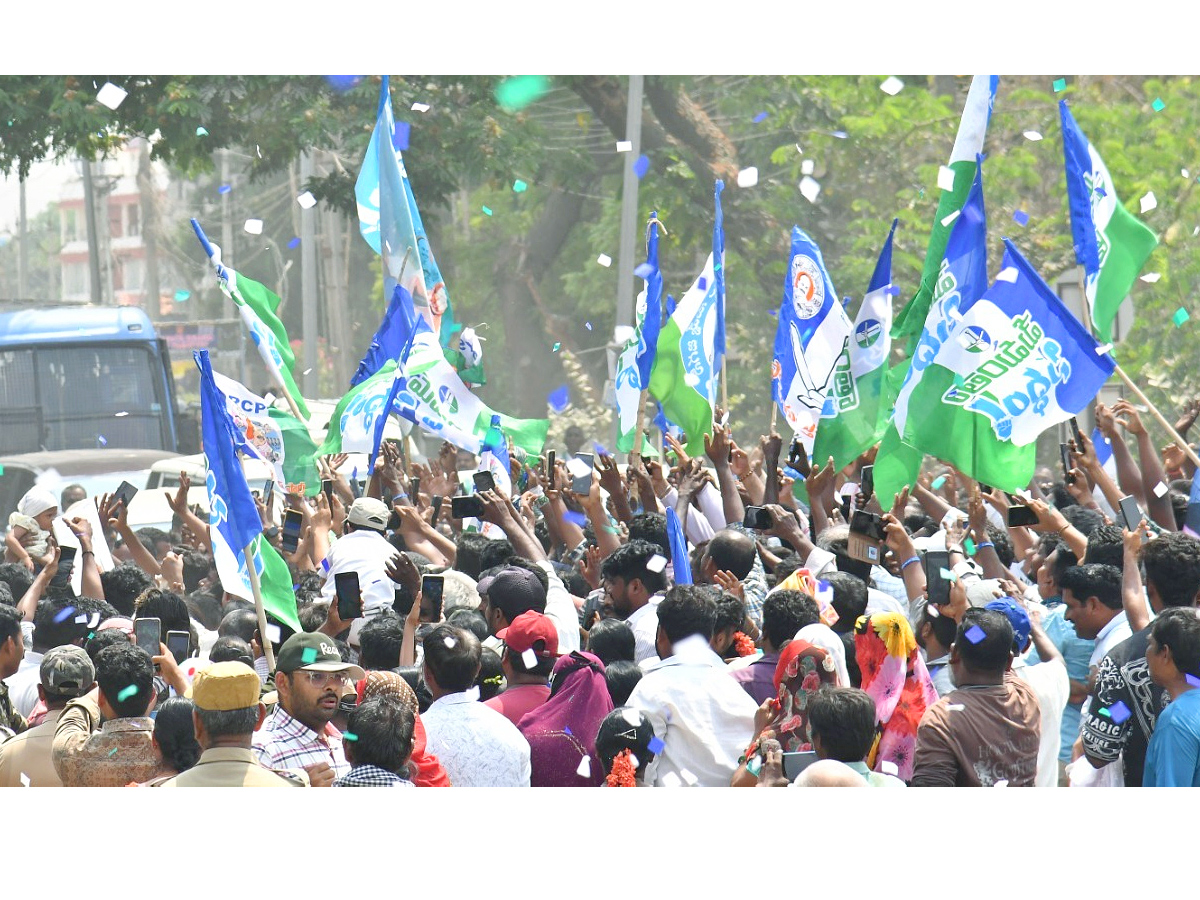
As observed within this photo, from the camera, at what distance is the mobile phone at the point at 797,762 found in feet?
14.1

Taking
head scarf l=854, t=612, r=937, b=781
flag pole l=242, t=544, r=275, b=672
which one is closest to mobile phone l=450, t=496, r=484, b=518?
flag pole l=242, t=544, r=275, b=672

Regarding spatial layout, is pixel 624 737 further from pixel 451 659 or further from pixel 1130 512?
pixel 1130 512

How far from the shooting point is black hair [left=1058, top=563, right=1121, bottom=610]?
5645 millimetres

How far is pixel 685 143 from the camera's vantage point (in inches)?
948

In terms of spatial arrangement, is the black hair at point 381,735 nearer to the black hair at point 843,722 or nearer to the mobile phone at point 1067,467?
the black hair at point 843,722

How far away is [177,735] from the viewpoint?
187 inches

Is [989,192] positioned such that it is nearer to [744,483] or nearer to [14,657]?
[744,483]

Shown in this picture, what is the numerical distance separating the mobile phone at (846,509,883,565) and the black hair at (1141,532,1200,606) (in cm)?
103

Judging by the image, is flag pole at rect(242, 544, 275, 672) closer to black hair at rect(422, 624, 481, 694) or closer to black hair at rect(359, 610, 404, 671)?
black hair at rect(359, 610, 404, 671)

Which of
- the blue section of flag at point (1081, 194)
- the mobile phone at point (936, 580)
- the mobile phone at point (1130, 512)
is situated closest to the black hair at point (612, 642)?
the mobile phone at point (936, 580)

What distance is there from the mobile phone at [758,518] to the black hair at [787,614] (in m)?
1.41

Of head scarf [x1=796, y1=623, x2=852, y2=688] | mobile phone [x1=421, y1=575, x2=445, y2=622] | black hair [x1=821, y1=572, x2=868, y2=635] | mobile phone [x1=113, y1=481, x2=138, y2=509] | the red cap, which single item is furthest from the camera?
mobile phone [x1=113, y1=481, x2=138, y2=509]
